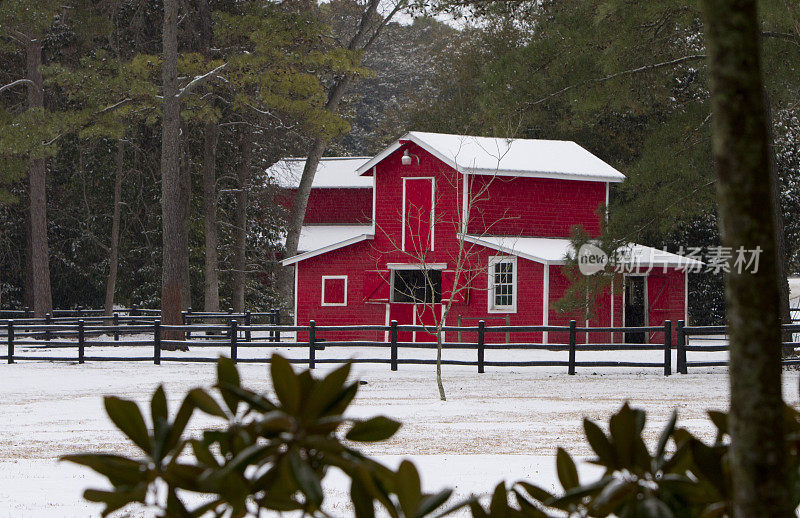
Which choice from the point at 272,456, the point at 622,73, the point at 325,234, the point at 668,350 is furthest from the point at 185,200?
the point at 272,456

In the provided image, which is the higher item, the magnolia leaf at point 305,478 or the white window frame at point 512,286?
the white window frame at point 512,286

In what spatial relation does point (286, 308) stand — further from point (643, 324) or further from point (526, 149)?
point (643, 324)

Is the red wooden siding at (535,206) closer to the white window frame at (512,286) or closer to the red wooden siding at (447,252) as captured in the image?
the red wooden siding at (447,252)

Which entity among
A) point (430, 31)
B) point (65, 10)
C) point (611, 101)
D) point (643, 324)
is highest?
point (430, 31)

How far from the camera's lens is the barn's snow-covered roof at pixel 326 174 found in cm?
3975

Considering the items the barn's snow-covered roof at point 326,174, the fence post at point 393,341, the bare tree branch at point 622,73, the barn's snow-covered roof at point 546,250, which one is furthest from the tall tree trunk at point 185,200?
the bare tree branch at point 622,73

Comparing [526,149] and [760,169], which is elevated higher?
[526,149]

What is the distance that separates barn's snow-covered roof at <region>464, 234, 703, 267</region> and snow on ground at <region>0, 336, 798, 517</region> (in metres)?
2.73

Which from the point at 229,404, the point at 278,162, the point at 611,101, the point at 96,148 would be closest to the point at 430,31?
the point at 278,162

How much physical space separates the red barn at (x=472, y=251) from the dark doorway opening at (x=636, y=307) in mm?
40

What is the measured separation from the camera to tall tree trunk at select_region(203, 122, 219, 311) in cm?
3347

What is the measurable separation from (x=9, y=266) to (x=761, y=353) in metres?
37.8

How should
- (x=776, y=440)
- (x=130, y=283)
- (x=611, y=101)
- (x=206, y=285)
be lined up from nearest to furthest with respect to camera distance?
(x=776, y=440)
(x=611, y=101)
(x=206, y=285)
(x=130, y=283)

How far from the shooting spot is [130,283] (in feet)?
117
